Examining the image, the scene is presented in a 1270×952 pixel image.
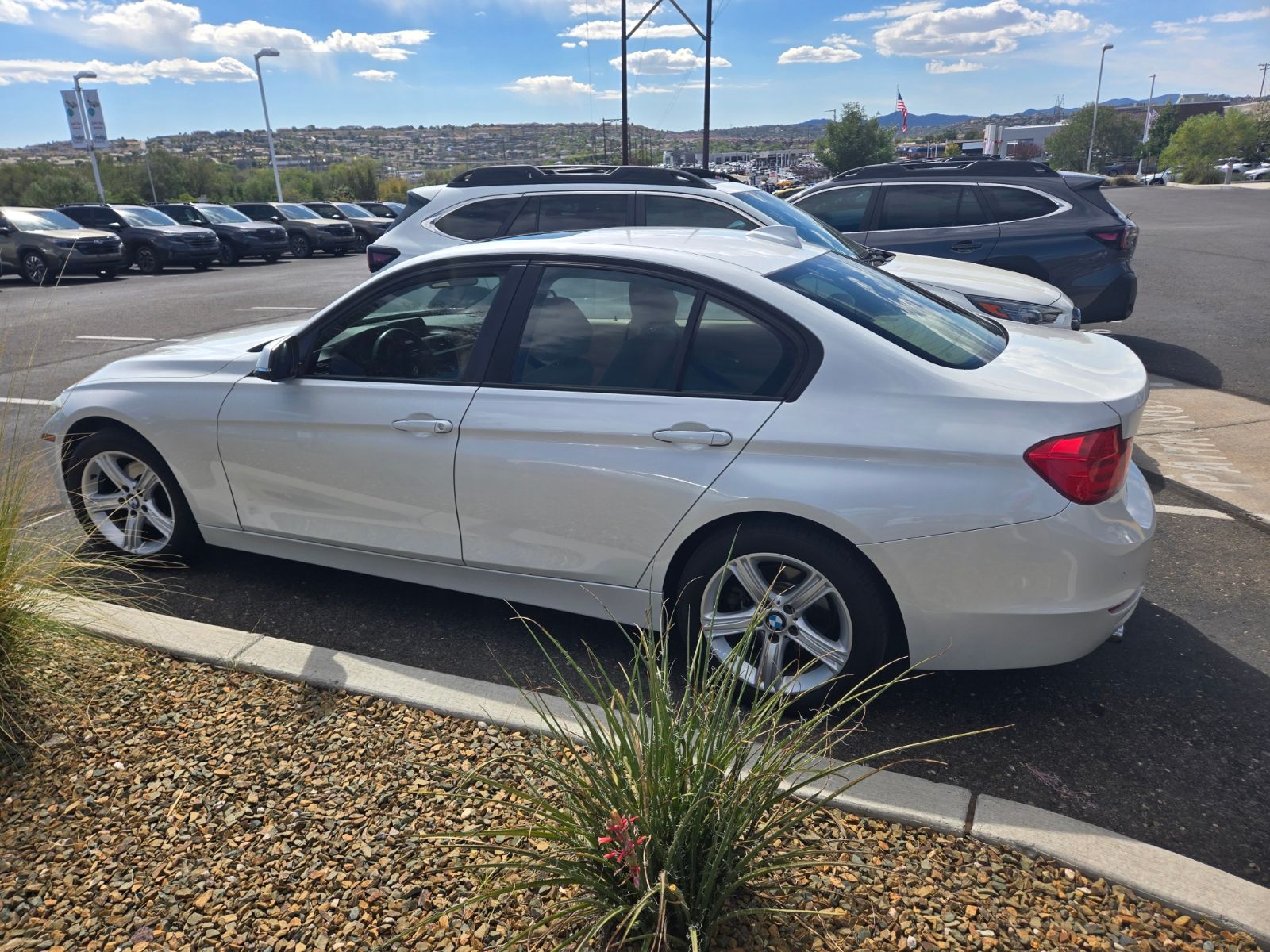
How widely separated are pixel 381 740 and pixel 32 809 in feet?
3.25

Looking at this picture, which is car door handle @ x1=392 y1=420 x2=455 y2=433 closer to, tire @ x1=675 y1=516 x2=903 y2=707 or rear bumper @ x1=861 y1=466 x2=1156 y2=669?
tire @ x1=675 y1=516 x2=903 y2=707

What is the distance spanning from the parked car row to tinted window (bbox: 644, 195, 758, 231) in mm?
13300

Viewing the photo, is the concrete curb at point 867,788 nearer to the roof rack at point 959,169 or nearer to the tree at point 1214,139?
the roof rack at point 959,169

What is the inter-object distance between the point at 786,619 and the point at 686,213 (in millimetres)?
5160

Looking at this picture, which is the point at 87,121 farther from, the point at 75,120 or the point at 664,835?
the point at 664,835

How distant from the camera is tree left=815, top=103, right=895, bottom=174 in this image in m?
62.7

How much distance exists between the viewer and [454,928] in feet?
7.34

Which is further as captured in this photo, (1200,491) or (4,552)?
(1200,491)

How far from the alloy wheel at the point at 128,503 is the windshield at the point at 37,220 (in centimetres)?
2049

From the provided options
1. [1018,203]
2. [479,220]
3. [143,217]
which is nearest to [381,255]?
[479,220]

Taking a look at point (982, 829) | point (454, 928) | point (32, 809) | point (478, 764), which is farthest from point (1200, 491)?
point (32, 809)

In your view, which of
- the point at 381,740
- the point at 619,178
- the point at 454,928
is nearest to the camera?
the point at 454,928

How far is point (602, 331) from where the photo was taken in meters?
3.56

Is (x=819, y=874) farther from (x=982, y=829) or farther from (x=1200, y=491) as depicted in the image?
(x=1200, y=491)
